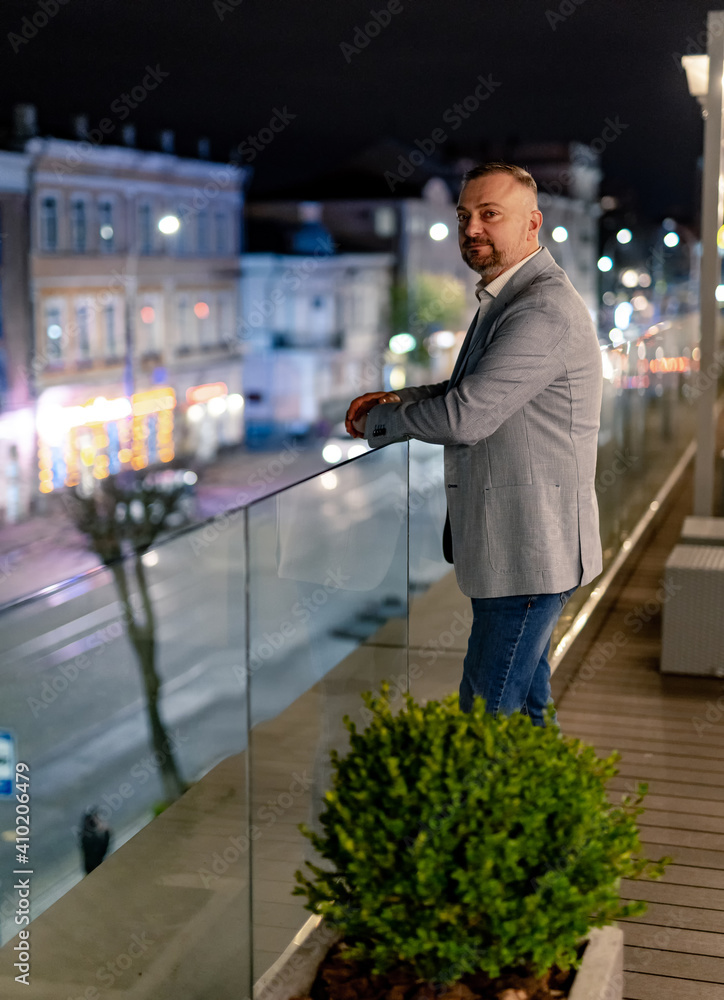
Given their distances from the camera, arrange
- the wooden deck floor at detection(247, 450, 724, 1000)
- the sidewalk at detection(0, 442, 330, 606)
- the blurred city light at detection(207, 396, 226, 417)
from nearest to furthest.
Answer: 1. the wooden deck floor at detection(247, 450, 724, 1000)
2. the sidewalk at detection(0, 442, 330, 606)
3. the blurred city light at detection(207, 396, 226, 417)

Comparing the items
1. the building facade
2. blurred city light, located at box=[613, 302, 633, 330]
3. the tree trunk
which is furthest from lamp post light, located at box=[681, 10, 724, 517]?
blurred city light, located at box=[613, 302, 633, 330]

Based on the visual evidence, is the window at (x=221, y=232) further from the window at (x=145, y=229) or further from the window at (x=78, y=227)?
the window at (x=78, y=227)

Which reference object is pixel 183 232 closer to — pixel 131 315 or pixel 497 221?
pixel 131 315

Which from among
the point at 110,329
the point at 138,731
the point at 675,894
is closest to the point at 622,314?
the point at 110,329

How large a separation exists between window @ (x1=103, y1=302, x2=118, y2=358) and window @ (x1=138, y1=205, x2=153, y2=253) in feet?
11.2

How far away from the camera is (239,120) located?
5388 centimetres

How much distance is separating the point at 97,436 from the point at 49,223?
26.3 feet

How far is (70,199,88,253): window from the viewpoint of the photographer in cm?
4128

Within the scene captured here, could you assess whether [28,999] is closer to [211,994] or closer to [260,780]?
[211,994]

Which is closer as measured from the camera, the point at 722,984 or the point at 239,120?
the point at 722,984

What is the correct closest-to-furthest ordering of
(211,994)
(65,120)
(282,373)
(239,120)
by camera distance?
1. (211,994)
2. (65,120)
3. (239,120)
4. (282,373)

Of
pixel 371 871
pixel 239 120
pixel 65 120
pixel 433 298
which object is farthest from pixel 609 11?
pixel 433 298

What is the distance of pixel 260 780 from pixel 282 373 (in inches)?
2241

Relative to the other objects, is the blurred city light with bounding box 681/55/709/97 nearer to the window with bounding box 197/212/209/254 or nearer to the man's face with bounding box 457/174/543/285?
the man's face with bounding box 457/174/543/285
